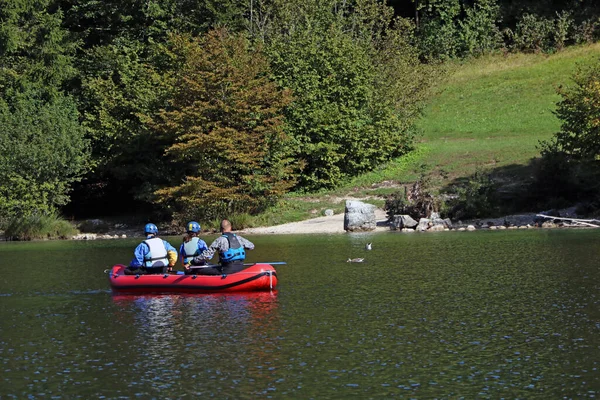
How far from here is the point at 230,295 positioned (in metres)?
24.9

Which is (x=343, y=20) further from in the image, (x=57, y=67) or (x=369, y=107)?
(x=57, y=67)

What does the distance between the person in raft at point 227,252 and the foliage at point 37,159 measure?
A: 1155 inches

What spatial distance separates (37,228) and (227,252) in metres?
29.7

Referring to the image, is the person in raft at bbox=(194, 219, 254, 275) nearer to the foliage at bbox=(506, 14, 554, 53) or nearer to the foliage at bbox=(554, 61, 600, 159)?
the foliage at bbox=(554, 61, 600, 159)

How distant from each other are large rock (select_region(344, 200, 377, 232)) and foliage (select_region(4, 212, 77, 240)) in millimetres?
16873

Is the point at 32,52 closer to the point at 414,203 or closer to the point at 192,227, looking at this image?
the point at 414,203

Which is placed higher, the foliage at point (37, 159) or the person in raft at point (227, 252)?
the foliage at point (37, 159)

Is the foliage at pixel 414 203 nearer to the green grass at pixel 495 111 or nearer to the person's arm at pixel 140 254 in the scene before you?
the green grass at pixel 495 111

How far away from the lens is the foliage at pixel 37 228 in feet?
170

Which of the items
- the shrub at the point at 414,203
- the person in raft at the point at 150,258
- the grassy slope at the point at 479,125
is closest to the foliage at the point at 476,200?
the shrub at the point at 414,203

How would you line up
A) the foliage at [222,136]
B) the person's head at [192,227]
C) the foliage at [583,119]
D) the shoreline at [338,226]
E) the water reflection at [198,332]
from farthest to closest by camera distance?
the foliage at [222,136] < the shoreline at [338,226] < the foliage at [583,119] < the person's head at [192,227] < the water reflection at [198,332]

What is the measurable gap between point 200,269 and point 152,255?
191cm

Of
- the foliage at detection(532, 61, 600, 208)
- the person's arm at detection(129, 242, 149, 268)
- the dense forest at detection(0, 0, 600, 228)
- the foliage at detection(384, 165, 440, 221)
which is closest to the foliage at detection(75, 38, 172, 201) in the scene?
the dense forest at detection(0, 0, 600, 228)

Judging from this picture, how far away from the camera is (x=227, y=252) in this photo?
25.1 meters
